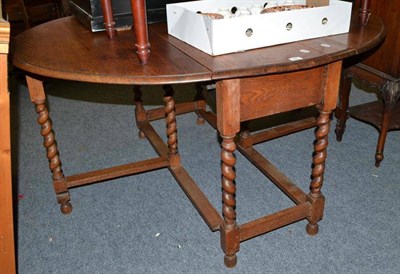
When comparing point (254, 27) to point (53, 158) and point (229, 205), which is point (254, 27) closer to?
point (229, 205)

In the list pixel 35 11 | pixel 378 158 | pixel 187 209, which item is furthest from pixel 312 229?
pixel 35 11

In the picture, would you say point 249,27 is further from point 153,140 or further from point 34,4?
point 34,4

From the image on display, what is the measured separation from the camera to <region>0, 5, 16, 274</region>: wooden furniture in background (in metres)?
1.07

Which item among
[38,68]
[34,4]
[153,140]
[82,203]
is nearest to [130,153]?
[153,140]

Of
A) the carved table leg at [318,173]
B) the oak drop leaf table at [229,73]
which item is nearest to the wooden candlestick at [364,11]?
the oak drop leaf table at [229,73]

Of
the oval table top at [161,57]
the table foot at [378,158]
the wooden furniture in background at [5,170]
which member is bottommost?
the table foot at [378,158]

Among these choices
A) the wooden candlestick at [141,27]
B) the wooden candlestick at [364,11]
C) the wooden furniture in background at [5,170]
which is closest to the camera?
the wooden furniture in background at [5,170]

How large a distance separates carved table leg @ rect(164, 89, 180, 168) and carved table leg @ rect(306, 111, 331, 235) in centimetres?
71

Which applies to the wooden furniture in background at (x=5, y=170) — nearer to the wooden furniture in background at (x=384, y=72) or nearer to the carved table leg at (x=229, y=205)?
the carved table leg at (x=229, y=205)

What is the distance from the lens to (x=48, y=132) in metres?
1.81

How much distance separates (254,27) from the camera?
1312 mm

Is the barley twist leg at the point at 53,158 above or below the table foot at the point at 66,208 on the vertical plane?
above

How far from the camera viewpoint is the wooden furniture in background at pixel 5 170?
3.52 ft

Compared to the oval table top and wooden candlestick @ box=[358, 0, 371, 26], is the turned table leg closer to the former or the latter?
the oval table top
